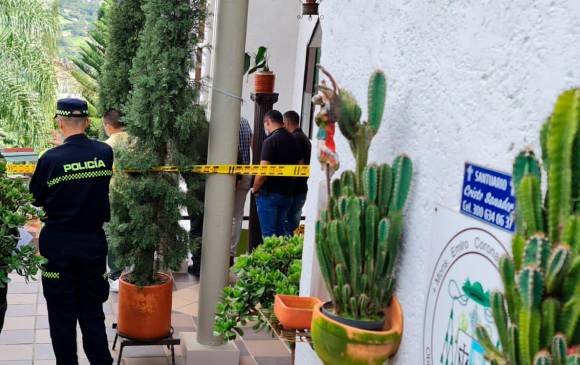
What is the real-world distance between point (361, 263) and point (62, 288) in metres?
3.18

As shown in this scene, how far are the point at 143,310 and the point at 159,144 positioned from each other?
1.25 m

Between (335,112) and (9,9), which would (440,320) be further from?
(9,9)

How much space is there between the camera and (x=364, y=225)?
7.91 feet

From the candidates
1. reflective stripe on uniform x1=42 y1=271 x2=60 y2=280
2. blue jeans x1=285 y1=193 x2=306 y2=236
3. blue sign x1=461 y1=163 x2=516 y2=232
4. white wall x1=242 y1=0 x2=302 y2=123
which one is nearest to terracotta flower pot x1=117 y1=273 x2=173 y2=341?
reflective stripe on uniform x1=42 y1=271 x2=60 y2=280

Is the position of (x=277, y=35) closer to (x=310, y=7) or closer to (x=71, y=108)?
(x=310, y=7)

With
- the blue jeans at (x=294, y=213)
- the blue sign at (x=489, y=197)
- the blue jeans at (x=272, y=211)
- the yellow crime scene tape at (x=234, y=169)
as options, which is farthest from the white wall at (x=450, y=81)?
the blue jeans at (x=294, y=213)

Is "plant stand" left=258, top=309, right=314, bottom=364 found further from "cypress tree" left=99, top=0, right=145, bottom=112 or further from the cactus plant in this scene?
"cypress tree" left=99, top=0, right=145, bottom=112

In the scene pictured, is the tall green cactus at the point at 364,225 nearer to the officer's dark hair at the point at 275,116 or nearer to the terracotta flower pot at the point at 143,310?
the terracotta flower pot at the point at 143,310

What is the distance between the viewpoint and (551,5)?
1.79 m

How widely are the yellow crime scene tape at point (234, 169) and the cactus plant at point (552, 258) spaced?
4.11 metres

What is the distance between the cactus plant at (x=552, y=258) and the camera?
1.34 m

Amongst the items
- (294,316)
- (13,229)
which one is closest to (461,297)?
(294,316)

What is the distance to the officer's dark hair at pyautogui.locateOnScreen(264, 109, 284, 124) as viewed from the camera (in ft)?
25.1

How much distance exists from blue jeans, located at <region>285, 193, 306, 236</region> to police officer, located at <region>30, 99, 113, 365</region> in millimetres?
3086
